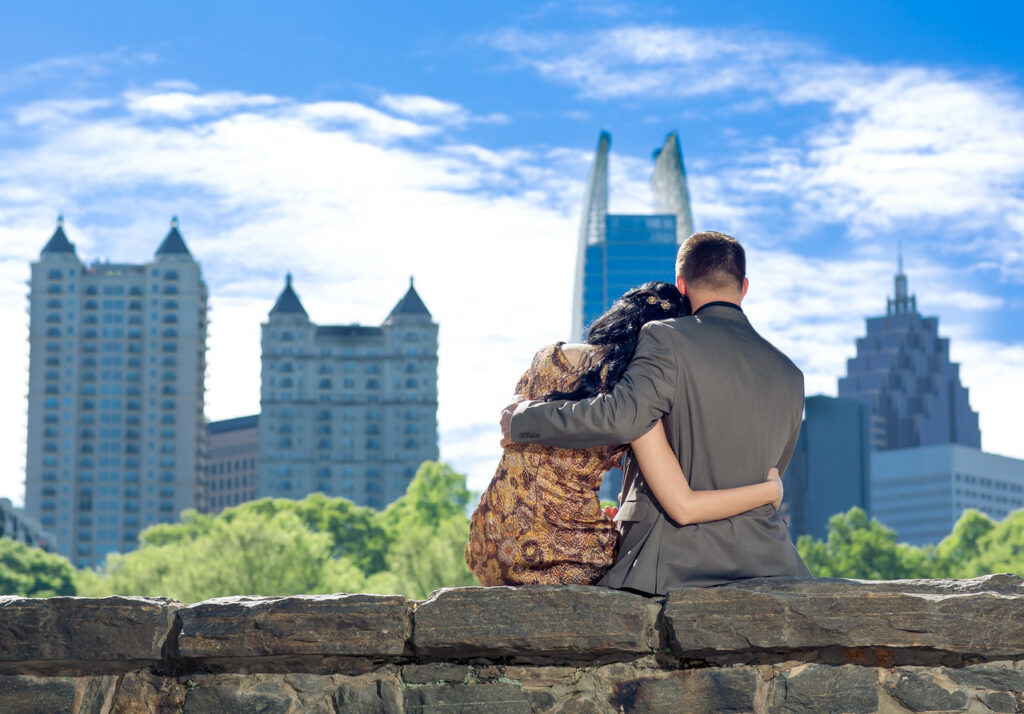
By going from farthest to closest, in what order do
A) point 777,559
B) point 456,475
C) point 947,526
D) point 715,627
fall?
1. point 947,526
2. point 456,475
3. point 777,559
4. point 715,627

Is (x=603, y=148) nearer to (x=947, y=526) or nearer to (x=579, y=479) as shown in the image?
(x=947, y=526)

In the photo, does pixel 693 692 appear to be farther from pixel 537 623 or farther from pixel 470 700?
pixel 470 700

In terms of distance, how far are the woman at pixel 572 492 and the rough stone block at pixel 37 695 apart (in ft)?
4.72

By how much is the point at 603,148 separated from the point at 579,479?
637 feet

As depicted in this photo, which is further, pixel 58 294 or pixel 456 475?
pixel 58 294

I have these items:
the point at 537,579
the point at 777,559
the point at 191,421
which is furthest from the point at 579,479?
the point at 191,421

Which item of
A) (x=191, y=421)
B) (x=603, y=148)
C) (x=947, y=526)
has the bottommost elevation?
(x=947, y=526)

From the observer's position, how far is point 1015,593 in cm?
435

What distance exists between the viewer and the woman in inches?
181

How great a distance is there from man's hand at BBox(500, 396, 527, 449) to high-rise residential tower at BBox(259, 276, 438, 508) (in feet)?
491

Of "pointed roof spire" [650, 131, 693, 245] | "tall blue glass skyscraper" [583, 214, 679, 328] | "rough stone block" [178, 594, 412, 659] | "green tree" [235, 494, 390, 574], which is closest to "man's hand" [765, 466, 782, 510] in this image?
"rough stone block" [178, 594, 412, 659]

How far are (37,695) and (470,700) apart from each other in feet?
4.76

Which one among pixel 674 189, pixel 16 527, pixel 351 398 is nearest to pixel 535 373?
pixel 16 527

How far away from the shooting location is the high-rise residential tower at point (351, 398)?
155 meters
